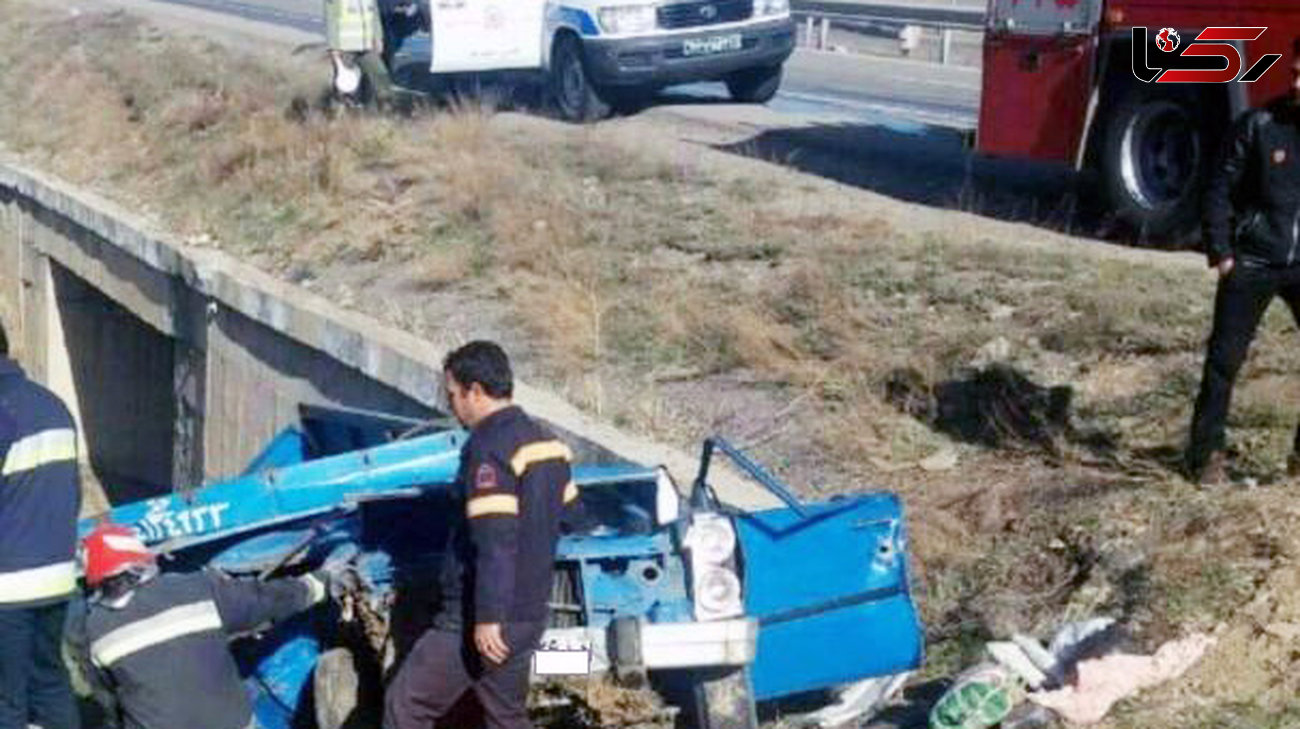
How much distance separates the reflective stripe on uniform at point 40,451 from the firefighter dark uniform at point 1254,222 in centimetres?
412

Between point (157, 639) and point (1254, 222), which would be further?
point (1254, 222)

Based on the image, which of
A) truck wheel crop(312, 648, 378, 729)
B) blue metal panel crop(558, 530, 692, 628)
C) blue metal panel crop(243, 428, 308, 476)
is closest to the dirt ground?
blue metal panel crop(558, 530, 692, 628)

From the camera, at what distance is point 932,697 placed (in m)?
8.10

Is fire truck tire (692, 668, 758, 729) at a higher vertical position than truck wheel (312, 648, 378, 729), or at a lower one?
higher

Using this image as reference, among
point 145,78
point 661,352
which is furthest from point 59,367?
point 661,352

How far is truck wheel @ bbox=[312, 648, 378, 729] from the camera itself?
8305 millimetres

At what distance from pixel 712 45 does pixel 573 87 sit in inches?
54.8

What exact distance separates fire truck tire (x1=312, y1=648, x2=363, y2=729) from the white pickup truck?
1354 cm

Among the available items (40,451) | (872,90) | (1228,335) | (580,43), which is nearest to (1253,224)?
(1228,335)

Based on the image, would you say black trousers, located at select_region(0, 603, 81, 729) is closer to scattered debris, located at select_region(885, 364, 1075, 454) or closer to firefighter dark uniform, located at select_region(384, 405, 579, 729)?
firefighter dark uniform, located at select_region(384, 405, 579, 729)

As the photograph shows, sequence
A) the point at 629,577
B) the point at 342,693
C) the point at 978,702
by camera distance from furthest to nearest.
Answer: the point at 342,693
the point at 629,577
the point at 978,702

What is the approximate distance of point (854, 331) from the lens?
39.7ft

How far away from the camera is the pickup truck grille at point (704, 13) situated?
21500 millimetres

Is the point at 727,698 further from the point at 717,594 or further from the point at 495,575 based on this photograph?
the point at 495,575
